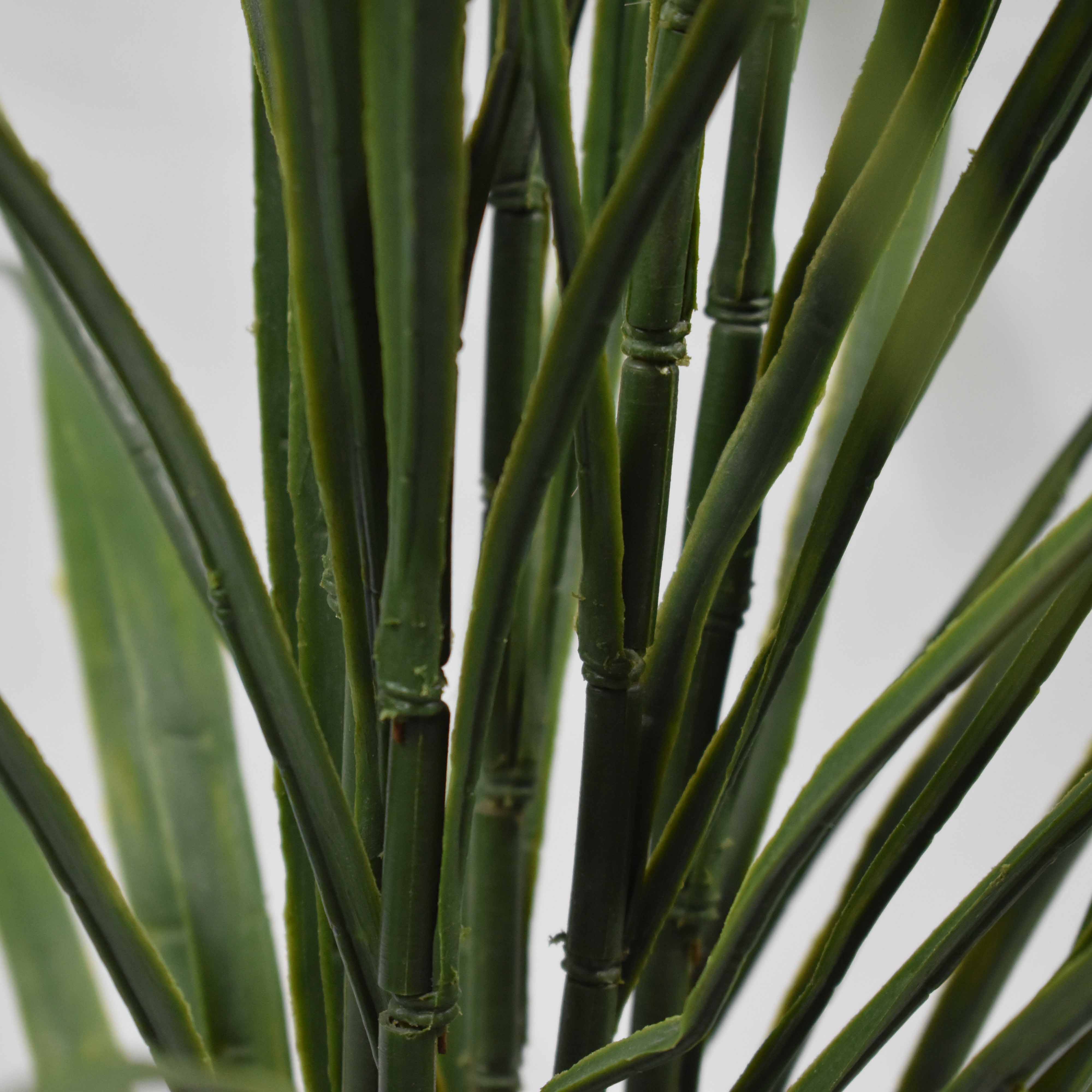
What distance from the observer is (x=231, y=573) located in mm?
152

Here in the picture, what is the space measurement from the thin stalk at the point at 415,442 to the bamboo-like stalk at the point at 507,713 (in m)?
0.09

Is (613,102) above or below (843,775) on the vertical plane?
Answer: above

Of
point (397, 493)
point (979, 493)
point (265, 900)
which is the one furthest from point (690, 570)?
point (979, 493)

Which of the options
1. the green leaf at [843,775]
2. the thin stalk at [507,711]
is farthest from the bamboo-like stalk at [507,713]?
the green leaf at [843,775]

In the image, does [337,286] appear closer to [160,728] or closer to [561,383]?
[561,383]

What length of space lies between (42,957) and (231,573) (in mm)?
170

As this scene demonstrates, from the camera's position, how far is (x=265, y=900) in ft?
0.94

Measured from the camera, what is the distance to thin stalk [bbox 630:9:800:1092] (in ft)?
0.65

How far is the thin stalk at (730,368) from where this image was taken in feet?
0.65

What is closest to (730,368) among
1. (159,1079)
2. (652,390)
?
(652,390)

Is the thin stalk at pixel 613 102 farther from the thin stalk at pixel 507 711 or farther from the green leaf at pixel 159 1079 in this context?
the green leaf at pixel 159 1079

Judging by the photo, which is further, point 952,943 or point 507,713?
point 507,713

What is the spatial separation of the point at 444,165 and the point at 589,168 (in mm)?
126

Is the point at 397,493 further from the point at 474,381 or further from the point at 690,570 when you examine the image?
the point at 474,381
